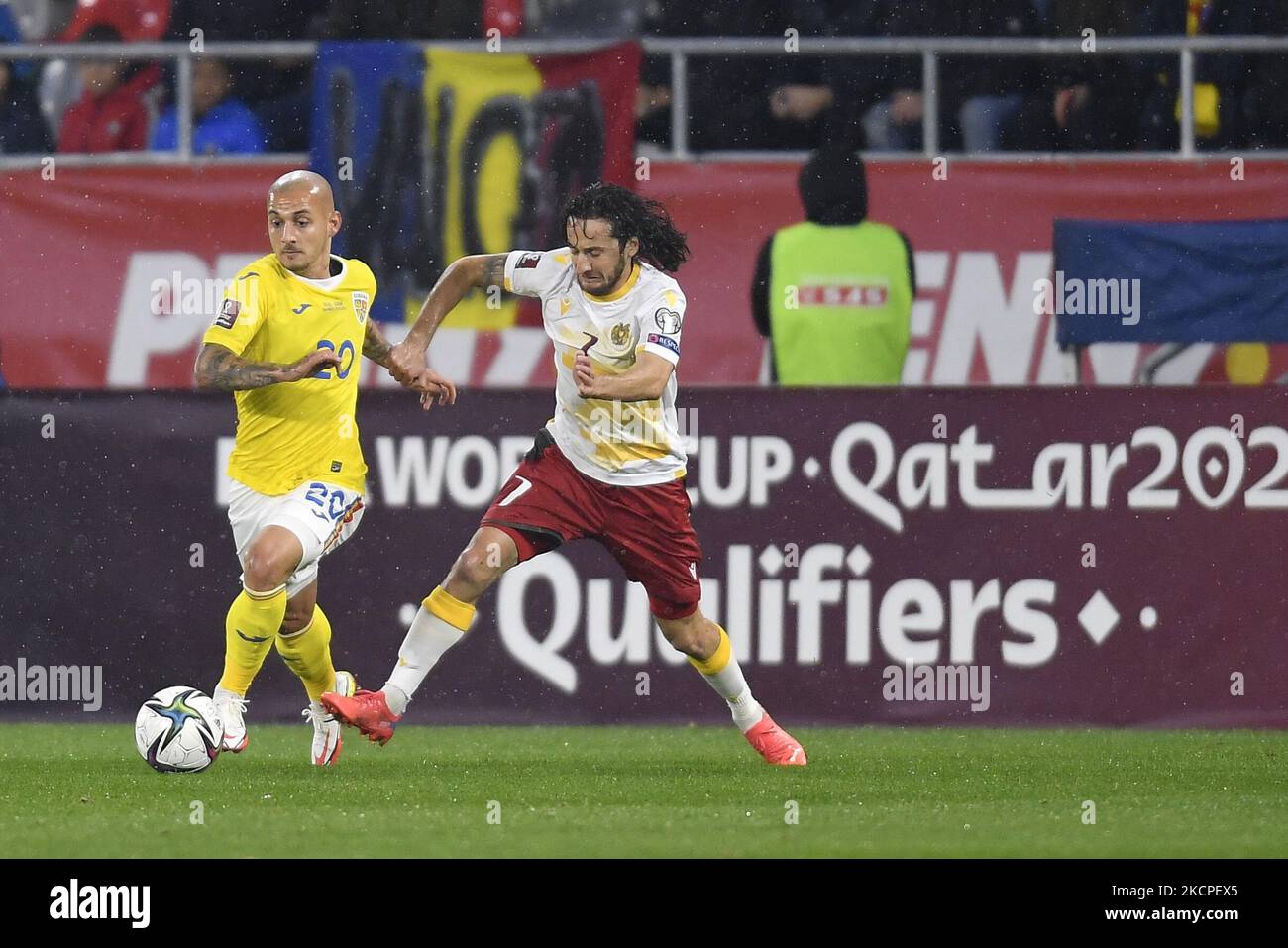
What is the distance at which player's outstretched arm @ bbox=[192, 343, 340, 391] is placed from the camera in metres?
6.95

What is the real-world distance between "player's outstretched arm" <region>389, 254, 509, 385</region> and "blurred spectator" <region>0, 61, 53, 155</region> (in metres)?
4.25

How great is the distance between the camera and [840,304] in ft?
33.2

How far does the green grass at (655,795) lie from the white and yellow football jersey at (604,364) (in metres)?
1.00

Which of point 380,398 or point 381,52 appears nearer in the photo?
point 380,398

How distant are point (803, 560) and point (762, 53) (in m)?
2.76

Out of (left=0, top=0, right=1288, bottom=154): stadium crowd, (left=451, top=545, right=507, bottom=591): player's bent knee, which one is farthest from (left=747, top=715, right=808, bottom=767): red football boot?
(left=0, top=0, right=1288, bottom=154): stadium crowd

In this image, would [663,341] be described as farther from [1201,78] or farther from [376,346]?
[1201,78]

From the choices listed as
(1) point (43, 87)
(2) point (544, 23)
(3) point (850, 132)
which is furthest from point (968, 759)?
(1) point (43, 87)

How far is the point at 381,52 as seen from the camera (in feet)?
33.8

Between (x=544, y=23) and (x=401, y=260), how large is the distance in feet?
6.07

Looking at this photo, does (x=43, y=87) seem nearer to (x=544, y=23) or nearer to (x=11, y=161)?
(x=11, y=161)

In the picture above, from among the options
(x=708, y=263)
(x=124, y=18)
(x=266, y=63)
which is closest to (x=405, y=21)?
(x=266, y=63)

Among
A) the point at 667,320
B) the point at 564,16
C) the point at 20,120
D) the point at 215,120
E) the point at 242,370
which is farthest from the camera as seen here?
the point at 564,16

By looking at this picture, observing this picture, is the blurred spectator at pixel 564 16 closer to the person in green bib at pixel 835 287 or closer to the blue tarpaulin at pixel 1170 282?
the person in green bib at pixel 835 287
